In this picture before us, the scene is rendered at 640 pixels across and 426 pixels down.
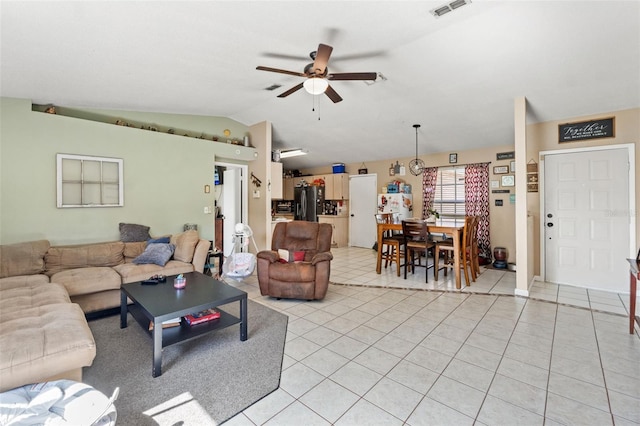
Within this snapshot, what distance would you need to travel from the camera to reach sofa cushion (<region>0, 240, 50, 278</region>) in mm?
3057

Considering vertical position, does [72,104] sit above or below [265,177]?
above

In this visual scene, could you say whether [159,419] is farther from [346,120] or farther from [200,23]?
[346,120]

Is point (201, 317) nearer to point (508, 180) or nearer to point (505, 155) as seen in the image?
point (508, 180)

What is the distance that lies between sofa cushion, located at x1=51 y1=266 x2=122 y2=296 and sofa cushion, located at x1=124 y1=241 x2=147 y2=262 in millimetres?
534

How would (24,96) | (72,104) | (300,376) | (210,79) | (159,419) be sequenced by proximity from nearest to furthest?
(159,419)
(300,376)
(24,96)
(210,79)
(72,104)

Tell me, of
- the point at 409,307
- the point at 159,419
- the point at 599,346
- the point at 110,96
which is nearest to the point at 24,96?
the point at 110,96

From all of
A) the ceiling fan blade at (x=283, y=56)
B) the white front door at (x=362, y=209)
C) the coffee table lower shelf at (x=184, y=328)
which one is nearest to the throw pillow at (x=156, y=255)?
the coffee table lower shelf at (x=184, y=328)

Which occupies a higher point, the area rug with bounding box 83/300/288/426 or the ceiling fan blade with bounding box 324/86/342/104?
the ceiling fan blade with bounding box 324/86/342/104

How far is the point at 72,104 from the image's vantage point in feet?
12.8

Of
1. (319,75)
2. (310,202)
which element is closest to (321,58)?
(319,75)

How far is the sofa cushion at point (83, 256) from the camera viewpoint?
338 cm

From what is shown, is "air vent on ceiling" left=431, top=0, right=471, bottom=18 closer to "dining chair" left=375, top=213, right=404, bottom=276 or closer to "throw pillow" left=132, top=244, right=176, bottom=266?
"dining chair" left=375, top=213, right=404, bottom=276

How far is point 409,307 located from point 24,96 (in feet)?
17.3

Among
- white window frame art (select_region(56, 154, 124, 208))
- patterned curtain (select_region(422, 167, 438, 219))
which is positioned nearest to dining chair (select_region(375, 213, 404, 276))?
patterned curtain (select_region(422, 167, 438, 219))
